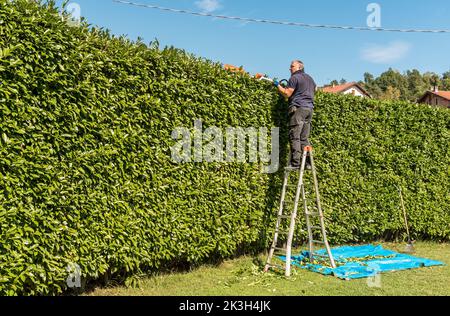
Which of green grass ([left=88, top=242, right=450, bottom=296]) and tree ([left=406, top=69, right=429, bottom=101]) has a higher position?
tree ([left=406, top=69, right=429, bottom=101])

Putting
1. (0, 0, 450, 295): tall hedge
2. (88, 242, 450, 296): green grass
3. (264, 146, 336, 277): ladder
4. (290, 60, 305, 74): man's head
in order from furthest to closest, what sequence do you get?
(290, 60, 305, 74): man's head, (264, 146, 336, 277): ladder, (88, 242, 450, 296): green grass, (0, 0, 450, 295): tall hedge

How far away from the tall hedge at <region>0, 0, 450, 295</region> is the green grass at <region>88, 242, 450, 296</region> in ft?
0.84

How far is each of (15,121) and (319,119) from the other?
203 inches

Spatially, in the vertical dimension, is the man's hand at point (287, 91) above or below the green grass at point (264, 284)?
above

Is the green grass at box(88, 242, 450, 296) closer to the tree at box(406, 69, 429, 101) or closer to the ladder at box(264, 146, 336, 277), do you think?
the ladder at box(264, 146, 336, 277)

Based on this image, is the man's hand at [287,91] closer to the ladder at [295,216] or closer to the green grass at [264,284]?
the ladder at [295,216]

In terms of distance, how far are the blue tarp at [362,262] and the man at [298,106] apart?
5.22ft

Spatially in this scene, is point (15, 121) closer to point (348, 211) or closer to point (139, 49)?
point (139, 49)

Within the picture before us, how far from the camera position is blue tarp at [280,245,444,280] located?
615cm

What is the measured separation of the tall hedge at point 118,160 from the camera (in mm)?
4176

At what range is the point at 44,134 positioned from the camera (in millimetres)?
4375

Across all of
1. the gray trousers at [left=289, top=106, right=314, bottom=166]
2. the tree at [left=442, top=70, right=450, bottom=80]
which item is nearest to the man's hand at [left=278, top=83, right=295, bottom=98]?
the gray trousers at [left=289, top=106, right=314, bottom=166]

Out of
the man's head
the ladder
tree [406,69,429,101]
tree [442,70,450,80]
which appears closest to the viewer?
the ladder

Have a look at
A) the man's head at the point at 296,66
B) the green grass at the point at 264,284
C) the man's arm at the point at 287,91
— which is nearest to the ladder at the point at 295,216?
the green grass at the point at 264,284
